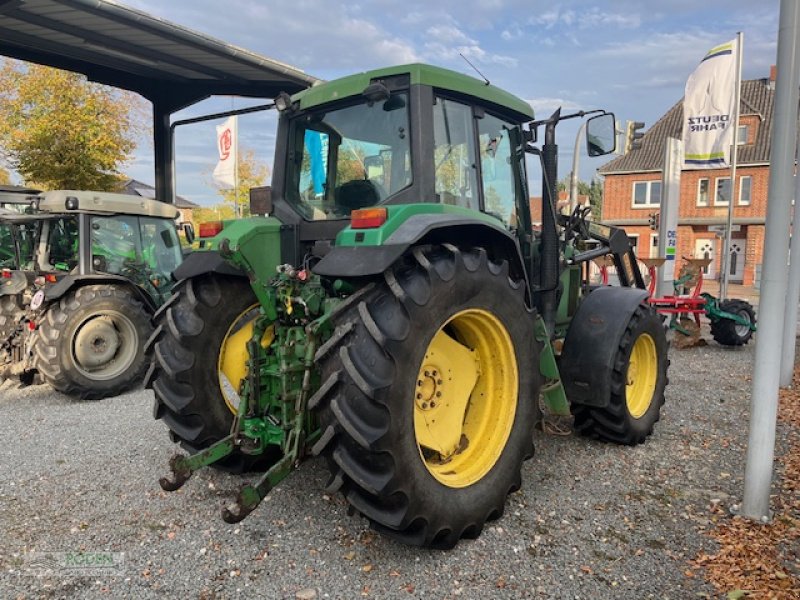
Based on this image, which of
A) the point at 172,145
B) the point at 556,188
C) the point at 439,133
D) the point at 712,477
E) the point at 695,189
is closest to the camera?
the point at 439,133

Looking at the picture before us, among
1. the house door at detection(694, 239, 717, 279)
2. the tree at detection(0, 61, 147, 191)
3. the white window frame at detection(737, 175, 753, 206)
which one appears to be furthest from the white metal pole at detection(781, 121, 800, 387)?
the house door at detection(694, 239, 717, 279)

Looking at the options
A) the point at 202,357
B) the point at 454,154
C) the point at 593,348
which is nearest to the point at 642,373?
the point at 593,348

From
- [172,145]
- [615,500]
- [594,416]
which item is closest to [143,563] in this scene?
[615,500]

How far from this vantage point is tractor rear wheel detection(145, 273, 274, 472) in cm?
349

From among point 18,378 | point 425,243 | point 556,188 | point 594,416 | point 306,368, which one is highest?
point 556,188

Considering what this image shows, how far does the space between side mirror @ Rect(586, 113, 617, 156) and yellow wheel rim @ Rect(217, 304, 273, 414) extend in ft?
8.54

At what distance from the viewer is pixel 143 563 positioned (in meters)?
2.91

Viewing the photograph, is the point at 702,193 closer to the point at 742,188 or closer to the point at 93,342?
the point at 742,188

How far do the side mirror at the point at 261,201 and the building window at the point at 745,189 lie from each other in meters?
28.7

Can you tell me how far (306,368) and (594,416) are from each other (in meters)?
2.43

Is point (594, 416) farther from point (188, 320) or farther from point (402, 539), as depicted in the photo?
point (188, 320)

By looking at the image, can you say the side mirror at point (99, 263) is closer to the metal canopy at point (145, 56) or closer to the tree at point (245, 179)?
the metal canopy at point (145, 56)

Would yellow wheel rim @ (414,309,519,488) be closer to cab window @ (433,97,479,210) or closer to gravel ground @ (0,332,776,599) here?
gravel ground @ (0,332,776,599)

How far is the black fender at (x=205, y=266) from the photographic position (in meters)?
3.47
